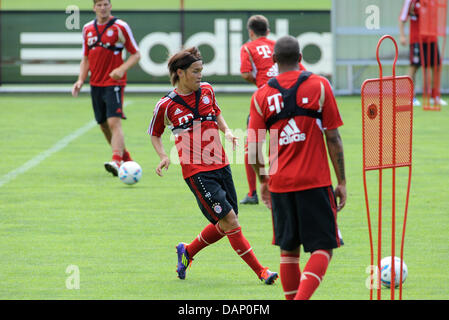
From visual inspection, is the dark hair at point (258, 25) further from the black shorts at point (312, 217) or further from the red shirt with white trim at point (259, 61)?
the black shorts at point (312, 217)

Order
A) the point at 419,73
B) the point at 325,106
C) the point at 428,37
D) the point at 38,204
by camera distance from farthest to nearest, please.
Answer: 1. the point at 419,73
2. the point at 428,37
3. the point at 38,204
4. the point at 325,106

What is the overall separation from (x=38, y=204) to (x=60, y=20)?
511 inches

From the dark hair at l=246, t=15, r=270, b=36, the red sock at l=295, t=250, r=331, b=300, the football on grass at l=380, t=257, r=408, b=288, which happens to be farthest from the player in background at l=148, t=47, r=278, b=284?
the dark hair at l=246, t=15, r=270, b=36

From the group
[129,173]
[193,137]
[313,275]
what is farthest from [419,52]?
[313,275]

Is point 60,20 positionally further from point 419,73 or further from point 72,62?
point 419,73

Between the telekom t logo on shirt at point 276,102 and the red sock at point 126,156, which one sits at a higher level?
the telekom t logo on shirt at point 276,102

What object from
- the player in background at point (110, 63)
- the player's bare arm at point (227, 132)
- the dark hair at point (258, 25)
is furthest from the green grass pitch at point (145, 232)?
the dark hair at point (258, 25)

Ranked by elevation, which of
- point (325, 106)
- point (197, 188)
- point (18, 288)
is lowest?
point (18, 288)

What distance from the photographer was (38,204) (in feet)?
34.7

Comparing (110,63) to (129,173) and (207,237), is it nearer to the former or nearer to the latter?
(129,173)

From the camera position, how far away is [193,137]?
24.0ft

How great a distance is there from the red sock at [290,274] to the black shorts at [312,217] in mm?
149

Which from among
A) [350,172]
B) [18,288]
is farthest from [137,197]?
[18,288]

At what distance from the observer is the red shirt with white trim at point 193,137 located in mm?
7277
